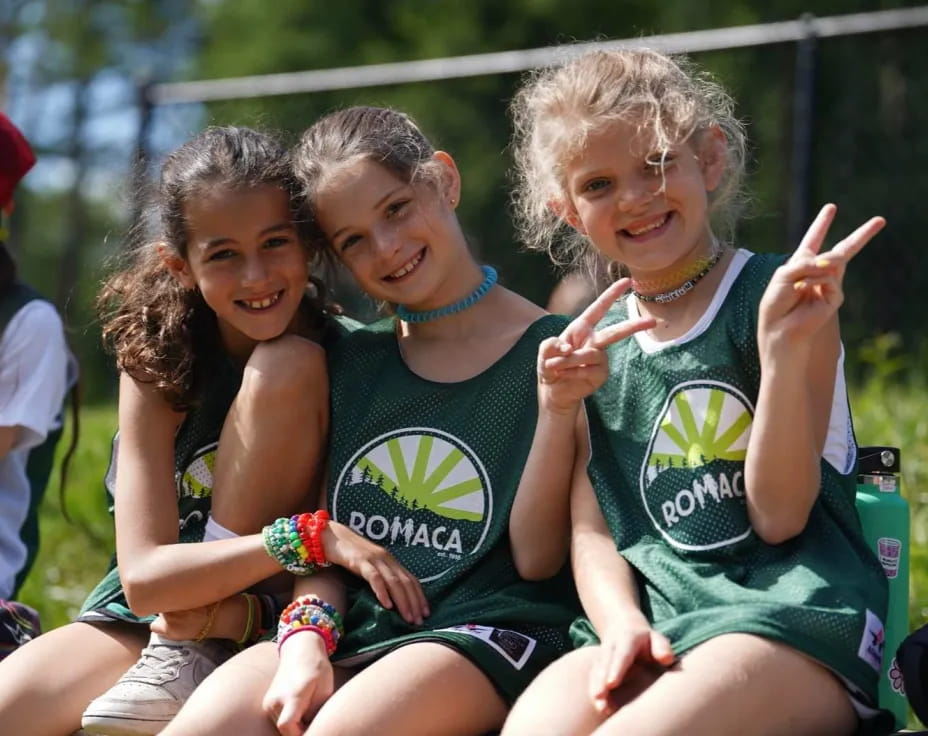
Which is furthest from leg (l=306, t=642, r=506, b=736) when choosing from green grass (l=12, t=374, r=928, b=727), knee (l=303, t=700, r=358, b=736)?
green grass (l=12, t=374, r=928, b=727)

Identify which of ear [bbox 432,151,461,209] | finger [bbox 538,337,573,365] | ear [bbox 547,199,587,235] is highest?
ear [bbox 432,151,461,209]

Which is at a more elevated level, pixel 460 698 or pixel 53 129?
pixel 53 129

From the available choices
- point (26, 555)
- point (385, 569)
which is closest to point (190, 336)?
point (385, 569)

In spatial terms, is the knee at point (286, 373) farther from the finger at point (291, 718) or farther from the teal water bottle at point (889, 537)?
the teal water bottle at point (889, 537)

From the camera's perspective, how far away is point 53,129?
23500 mm

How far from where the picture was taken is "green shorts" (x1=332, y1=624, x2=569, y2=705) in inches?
89.0

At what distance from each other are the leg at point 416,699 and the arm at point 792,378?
56 cm

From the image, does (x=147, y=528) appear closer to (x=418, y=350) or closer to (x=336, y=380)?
(x=336, y=380)

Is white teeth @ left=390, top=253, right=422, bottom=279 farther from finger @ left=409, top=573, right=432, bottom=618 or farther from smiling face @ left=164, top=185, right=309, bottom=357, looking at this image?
finger @ left=409, top=573, right=432, bottom=618

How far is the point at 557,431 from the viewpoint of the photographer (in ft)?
7.72

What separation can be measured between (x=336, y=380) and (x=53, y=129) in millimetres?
22443

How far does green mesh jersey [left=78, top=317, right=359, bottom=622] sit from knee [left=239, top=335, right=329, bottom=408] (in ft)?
0.51

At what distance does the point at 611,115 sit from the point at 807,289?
504 millimetres

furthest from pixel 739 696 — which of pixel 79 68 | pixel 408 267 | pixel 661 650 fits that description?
pixel 79 68
